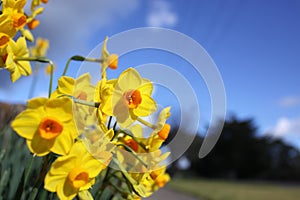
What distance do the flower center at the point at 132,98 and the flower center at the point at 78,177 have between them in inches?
5.4

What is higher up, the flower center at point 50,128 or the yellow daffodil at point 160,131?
the yellow daffodil at point 160,131

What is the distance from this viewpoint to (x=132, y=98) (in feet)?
2.06

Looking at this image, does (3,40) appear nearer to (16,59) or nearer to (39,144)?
(16,59)

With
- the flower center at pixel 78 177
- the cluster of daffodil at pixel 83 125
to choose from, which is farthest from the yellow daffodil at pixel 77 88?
the flower center at pixel 78 177

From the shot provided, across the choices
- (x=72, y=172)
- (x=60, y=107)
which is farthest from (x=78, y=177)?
(x=60, y=107)

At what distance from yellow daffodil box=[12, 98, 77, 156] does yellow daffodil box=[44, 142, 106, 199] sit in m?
0.02

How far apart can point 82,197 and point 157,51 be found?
1.26ft

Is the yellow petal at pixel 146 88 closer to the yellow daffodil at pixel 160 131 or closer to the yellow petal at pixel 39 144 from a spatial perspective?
the yellow daffodil at pixel 160 131

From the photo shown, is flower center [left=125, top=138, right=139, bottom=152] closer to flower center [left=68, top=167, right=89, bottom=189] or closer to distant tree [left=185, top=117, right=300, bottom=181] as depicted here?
flower center [left=68, top=167, right=89, bottom=189]

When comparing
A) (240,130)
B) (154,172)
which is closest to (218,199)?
(154,172)

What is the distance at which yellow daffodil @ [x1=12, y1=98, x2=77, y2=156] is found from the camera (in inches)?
20.8

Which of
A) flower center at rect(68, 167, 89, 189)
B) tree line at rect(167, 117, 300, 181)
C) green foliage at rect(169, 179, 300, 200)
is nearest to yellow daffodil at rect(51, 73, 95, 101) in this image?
flower center at rect(68, 167, 89, 189)

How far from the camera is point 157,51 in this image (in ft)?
2.72

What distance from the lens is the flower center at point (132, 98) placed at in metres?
0.62
